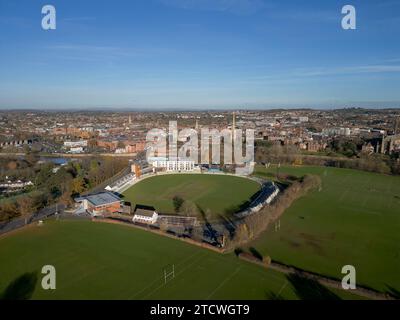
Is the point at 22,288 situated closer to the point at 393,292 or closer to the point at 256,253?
the point at 256,253

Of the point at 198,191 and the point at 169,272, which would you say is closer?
the point at 169,272

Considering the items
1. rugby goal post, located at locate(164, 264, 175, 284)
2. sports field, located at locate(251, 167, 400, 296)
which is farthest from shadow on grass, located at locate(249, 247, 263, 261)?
rugby goal post, located at locate(164, 264, 175, 284)

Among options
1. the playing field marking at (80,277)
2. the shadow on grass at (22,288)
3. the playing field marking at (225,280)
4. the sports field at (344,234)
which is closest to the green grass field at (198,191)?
the sports field at (344,234)

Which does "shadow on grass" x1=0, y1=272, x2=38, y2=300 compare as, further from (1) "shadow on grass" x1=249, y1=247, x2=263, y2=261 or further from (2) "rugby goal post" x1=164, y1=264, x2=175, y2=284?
(1) "shadow on grass" x1=249, y1=247, x2=263, y2=261

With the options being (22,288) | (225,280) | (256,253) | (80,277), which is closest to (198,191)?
(256,253)

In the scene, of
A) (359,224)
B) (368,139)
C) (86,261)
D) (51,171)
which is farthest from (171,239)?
(368,139)

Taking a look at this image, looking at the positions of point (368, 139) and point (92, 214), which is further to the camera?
point (368, 139)
